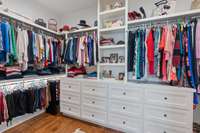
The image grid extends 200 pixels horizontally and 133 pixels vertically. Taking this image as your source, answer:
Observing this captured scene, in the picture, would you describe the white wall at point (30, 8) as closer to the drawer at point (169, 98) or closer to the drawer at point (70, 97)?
the drawer at point (70, 97)

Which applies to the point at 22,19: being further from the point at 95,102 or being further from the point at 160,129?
the point at 160,129

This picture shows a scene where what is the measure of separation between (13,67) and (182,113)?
2.80 m

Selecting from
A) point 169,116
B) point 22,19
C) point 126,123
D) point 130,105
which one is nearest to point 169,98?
point 169,116

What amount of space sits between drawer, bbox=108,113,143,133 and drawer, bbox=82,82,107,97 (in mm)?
420

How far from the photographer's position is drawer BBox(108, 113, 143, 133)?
6.20 ft

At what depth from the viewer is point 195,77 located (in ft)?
5.20

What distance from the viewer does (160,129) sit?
1.74m

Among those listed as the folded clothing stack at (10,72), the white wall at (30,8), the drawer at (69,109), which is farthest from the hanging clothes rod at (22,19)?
the drawer at (69,109)

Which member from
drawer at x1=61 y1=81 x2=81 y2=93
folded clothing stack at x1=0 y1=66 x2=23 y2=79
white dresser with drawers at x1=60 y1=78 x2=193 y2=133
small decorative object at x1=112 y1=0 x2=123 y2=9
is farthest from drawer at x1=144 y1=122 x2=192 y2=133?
folded clothing stack at x1=0 y1=66 x2=23 y2=79

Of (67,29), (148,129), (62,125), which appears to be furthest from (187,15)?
(62,125)

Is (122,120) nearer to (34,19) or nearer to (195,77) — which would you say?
(195,77)

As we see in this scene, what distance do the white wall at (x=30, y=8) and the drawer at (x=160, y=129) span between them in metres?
3.20

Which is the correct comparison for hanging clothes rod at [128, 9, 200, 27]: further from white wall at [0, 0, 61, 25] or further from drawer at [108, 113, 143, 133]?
white wall at [0, 0, 61, 25]

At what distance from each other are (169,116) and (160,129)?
242 mm
